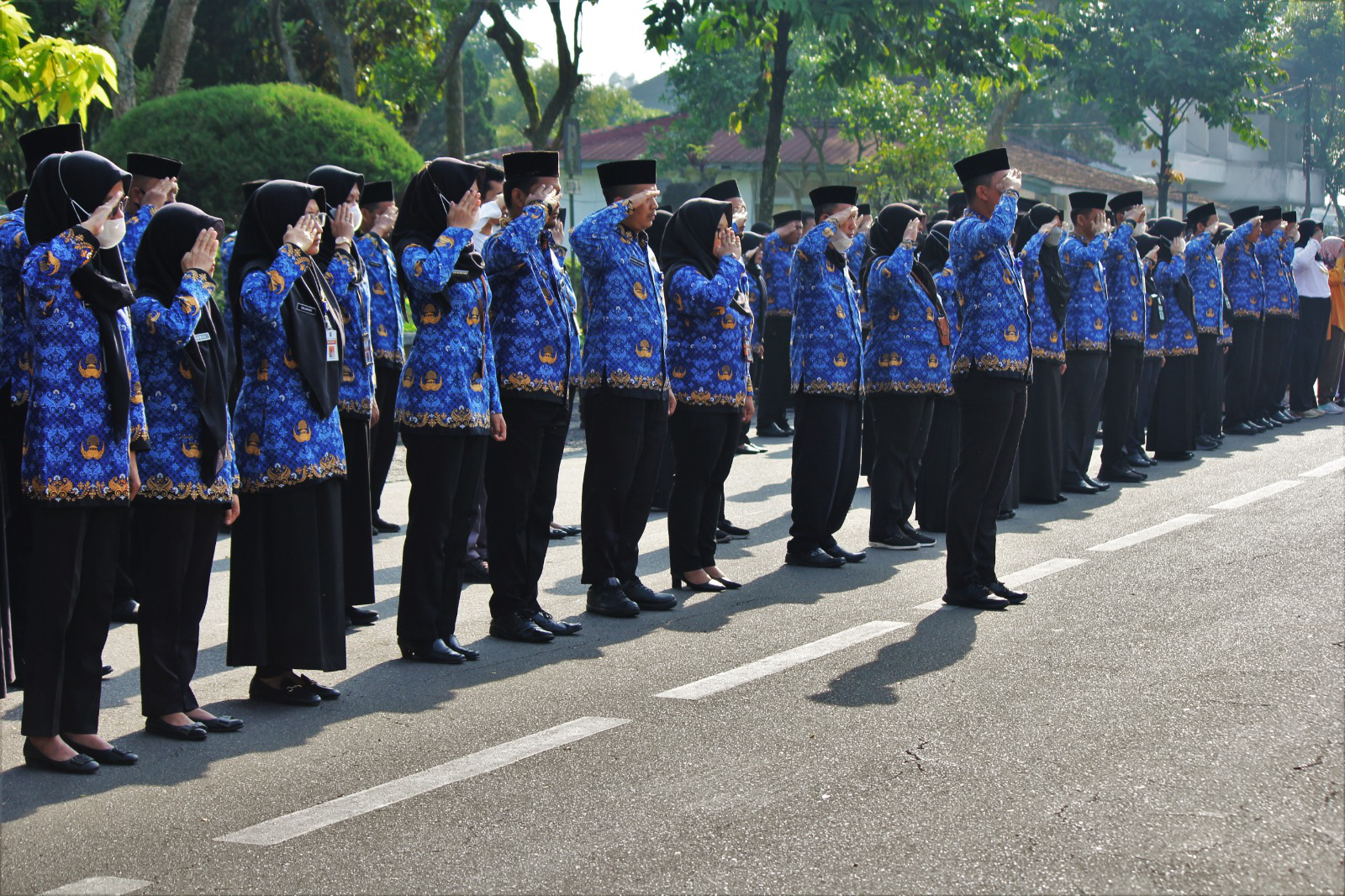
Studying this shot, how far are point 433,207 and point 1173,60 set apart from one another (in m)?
32.4

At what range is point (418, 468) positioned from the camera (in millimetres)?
6949

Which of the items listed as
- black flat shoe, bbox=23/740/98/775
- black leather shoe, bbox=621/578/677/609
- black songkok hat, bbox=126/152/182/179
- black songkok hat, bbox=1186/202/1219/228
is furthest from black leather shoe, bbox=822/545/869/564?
black songkok hat, bbox=1186/202/1219/228

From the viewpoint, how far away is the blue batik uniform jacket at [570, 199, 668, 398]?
7.74 meters

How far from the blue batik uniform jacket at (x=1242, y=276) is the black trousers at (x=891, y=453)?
7.49 metres

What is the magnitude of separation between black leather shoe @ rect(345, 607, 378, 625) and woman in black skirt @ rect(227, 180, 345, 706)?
62.0 inches

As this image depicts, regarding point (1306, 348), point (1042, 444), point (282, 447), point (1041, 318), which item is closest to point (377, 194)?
point (282, 447)

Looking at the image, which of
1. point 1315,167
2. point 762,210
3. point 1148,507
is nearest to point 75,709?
point 1148,507

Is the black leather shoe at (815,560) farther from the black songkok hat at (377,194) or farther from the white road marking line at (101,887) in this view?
the white road marking line at (101,887)

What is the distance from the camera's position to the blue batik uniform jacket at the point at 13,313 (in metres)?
6.28

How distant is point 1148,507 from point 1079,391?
1.31 m

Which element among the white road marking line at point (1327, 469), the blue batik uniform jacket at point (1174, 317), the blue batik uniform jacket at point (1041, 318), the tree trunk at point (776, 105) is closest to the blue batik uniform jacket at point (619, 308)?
the blue batik uniform jacket at point (1041, 318)

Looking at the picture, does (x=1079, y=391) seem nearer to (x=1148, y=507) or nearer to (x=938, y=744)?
(x=1148, y=507)

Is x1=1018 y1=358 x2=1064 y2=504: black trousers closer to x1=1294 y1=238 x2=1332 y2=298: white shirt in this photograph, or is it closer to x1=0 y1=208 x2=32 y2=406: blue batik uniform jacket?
x1=0 y1=208 x2=32 y2=406: blue batik uniform jacket

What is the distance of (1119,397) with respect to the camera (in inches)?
522
